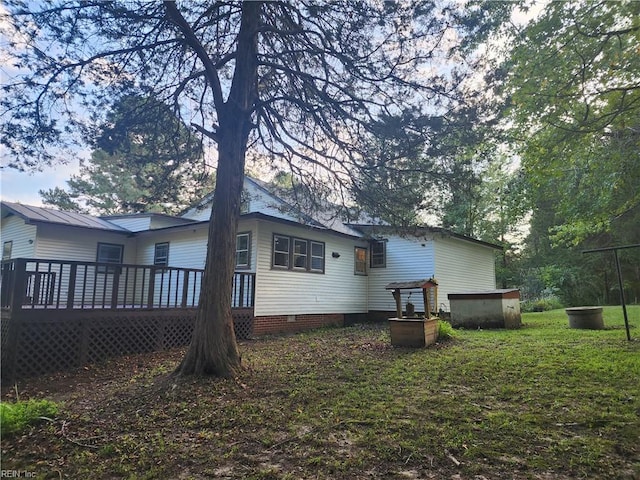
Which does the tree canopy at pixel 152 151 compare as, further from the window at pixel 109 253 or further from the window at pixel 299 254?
the window at pixel 109 253

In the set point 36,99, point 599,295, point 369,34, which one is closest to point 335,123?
point 369,34

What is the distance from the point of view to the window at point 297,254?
36.4ft

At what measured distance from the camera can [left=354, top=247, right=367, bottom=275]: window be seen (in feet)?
46.9

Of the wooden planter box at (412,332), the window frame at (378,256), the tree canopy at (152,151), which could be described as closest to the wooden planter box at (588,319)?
the wooden planter box at (412,332)

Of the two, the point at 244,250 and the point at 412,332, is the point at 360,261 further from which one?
the point at 412,332

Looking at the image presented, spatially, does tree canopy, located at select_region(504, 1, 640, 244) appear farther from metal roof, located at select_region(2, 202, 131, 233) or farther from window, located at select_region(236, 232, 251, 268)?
metal roof, located at select_region(2, 202, 131, 233)

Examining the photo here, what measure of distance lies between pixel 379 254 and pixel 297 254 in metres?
4.30

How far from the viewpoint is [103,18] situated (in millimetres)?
5262

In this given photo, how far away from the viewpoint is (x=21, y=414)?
3627 mm

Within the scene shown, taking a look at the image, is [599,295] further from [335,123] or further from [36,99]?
[36,99]

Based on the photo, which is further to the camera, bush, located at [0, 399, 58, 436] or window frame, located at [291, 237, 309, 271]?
window frame, located at [291, 237, 309, 271]

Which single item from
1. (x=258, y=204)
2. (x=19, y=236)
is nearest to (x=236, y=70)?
(x=258, y=204)

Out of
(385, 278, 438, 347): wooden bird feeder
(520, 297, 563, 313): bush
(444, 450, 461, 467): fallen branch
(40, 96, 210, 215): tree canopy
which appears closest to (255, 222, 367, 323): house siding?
(40, 96, 210, 215): tree canopy

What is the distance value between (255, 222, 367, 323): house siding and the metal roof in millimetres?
6646
